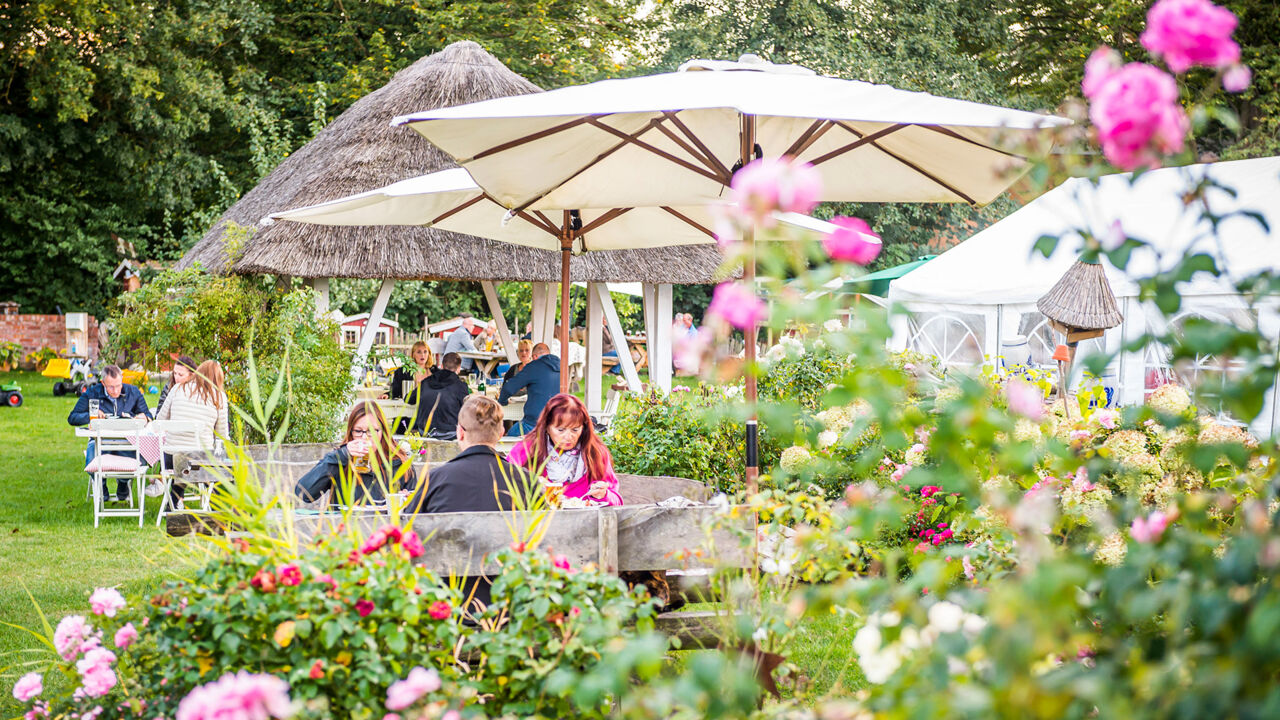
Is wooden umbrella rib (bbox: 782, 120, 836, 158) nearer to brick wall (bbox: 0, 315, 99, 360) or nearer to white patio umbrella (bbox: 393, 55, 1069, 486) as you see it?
white patio umbrella (bbox: 393, 55, 1069, 486)

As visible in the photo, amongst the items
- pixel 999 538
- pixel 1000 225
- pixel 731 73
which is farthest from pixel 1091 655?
pixel 1000 225

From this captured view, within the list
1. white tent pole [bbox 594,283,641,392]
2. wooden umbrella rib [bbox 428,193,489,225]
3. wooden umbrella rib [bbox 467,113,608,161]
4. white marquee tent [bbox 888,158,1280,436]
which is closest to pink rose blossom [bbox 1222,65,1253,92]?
wooden umbrella rib [bbox 467,113,608,161]

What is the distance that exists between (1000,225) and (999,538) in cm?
1100

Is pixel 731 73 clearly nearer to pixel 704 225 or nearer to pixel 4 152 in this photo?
pixel 704 225

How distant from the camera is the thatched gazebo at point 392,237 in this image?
1070cm

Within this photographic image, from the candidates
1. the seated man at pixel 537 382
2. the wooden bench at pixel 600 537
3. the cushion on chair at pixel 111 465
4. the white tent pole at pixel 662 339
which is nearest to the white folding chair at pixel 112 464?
the cushion on chair at pixel 111 465

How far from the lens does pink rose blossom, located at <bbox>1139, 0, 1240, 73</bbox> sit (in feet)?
4.67

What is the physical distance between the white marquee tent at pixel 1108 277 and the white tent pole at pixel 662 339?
297 centimetres

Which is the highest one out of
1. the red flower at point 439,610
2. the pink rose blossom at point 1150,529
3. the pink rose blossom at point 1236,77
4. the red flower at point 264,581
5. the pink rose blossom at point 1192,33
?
the pink rose blossom at point 1192,33

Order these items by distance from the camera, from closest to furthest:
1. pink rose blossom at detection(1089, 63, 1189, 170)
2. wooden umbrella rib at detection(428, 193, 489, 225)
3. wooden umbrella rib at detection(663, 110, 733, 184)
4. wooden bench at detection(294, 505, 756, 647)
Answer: pink rose blossom at detection(1089, 63, 1189, 170) < wooden bench at detection(294, 505, 756, 647) < wooden umbrella rib at detection(663, 110, 733, 184) < wooden umbrella rib at detection(428, 193, 489, 225)

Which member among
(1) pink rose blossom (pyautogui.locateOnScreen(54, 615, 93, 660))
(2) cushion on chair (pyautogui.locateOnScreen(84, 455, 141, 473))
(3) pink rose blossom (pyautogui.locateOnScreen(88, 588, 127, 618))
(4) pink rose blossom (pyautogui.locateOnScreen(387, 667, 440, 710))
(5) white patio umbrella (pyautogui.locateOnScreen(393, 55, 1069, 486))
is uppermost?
(5) white patio umbrella (pyautogui.locateOnScreen(393, 55, 1069, 486))

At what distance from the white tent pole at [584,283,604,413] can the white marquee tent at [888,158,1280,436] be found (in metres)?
3.79

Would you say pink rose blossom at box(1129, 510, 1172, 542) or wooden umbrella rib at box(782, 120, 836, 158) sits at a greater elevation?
wooden umbrella rib at box(782, 120, 836, 158)

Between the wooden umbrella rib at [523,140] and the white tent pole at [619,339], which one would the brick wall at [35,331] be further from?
the wooden umbrella rib at [523,140]
